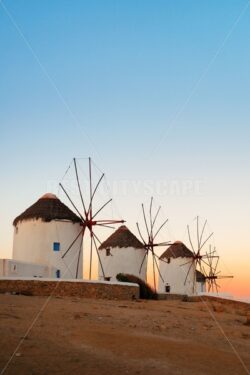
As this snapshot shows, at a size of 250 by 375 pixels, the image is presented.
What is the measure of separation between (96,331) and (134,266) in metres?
26.5

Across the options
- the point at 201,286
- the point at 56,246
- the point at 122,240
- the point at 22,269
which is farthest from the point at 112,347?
the point at 201,286

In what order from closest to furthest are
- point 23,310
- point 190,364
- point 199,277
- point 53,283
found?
point 190,364
point 23,310
point 53,283
point 199,277

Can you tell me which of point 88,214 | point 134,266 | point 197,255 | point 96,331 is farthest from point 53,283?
point 197,255

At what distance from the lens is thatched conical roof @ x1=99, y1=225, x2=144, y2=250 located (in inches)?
1406

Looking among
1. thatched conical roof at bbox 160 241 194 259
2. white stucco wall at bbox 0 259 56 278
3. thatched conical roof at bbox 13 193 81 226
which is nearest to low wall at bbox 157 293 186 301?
thatched conical roof at bbox 160 241 194 259

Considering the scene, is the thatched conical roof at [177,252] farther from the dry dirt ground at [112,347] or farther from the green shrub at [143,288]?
the dry dirt ground at [112,347]

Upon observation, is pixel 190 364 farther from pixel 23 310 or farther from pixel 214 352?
pixel 23 310

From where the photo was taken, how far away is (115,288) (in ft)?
73.8

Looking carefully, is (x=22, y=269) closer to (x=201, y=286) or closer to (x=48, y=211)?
(x=48, y=211)

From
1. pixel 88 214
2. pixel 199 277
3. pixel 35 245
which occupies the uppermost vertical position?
pixel 88 214

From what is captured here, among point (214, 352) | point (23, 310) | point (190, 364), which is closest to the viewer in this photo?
point (190, 364)

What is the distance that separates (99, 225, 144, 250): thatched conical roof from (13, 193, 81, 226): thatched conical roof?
845 cm

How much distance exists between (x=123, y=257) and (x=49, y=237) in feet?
31.9

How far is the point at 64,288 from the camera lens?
2081cm
